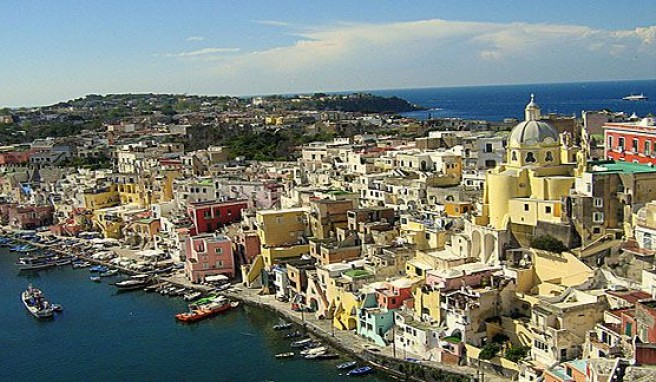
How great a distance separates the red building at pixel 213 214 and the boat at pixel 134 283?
3.21 meters

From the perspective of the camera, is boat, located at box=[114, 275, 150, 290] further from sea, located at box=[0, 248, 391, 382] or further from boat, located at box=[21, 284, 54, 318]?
boat, located at box=[21, 284, 54, 318]

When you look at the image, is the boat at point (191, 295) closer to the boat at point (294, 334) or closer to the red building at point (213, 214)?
the red building at point (213, 214)

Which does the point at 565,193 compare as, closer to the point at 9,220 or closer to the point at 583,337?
the point at 583,337

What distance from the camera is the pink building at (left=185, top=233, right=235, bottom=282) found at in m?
30.4

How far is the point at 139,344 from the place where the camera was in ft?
80.8

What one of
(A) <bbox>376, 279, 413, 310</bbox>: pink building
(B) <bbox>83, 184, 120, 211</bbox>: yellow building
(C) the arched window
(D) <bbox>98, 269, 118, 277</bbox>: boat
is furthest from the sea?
(B) <bbox>83, 184, 120, 211</bbox>: yellow building

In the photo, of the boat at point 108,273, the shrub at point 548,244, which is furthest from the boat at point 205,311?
the shrub at point 548,244

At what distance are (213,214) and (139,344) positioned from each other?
33.9 feet

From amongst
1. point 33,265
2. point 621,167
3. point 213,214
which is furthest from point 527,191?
point 33,265

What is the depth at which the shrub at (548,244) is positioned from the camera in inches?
848

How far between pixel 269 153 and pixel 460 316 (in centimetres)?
3600

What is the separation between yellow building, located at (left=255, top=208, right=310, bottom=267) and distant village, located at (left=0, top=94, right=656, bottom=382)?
0.19 ft

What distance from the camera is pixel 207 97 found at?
14600 centimetres

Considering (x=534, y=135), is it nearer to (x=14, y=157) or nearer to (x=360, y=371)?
(x=360, y=371)
